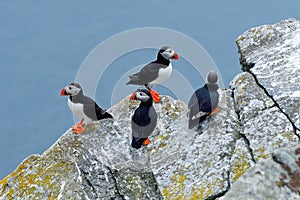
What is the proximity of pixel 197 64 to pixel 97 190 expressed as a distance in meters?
3.67

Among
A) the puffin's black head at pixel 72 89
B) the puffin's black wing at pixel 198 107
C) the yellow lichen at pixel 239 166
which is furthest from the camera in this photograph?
the puffin's black head at pixel 72 89

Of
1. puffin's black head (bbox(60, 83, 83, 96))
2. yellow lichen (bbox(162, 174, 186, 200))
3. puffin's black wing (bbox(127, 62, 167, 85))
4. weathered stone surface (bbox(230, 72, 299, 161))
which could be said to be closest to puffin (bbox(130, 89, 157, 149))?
yellow lichen (bbox(162, 174, 186, 200))

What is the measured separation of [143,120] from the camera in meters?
7.70

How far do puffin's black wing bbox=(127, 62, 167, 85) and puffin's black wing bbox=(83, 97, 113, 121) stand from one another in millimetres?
1184

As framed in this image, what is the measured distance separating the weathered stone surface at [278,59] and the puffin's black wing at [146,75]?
1.49 m

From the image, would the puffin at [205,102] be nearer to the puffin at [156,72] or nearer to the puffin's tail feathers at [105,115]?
the puffin's tail feathers at [105,115]

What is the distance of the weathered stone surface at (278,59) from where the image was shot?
7105mm

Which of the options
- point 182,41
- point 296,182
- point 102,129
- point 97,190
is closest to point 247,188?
point 296,182

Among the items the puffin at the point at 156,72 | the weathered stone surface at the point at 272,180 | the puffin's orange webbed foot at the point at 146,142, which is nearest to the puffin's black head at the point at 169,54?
the puffin at the point at 156,72

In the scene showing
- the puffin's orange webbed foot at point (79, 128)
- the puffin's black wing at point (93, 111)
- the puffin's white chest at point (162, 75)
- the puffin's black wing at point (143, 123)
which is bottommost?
the puffin's black wing at point (143, 123)

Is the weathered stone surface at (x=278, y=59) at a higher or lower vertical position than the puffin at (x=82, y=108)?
lower

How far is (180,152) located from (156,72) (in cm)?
281

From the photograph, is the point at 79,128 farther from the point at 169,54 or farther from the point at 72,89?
the point at 169,54

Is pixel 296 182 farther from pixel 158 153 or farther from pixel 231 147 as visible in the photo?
pixel 158 153
